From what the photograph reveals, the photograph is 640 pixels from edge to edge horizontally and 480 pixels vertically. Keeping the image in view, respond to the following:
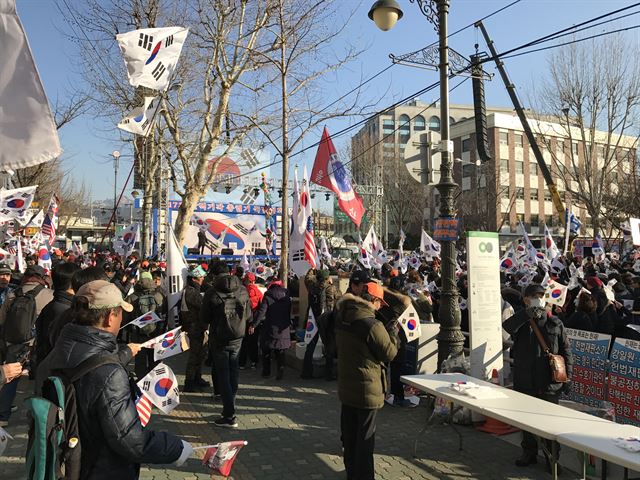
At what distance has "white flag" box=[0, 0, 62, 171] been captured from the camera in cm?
269

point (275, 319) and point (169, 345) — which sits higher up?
point (169, 345)

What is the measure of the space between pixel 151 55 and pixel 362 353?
21.8ft

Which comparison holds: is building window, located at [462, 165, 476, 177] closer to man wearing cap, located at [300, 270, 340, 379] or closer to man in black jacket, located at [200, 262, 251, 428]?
man wearing cap, located at [300, 270, 340, 379]

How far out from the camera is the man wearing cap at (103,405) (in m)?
2.49

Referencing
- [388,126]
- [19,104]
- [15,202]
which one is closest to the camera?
[19,104]

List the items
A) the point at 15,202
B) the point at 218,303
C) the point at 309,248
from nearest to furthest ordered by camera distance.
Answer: the point at 218,303, the point at 309,248, the point at 15,202

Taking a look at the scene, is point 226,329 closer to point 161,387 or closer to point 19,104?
point 161,387

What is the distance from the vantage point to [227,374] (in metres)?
6.11

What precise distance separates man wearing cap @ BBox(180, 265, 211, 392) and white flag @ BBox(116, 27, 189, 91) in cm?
328

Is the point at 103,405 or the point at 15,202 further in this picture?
the point at 15,202

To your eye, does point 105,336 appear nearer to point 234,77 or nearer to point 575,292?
point 575,292

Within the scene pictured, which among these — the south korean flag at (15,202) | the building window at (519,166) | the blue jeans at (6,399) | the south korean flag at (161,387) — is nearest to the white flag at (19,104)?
the south korean flag at (161,387)

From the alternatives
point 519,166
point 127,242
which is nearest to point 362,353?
point 127,242

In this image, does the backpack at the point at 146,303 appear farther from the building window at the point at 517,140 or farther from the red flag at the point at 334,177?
the building window at the point at 517,140
